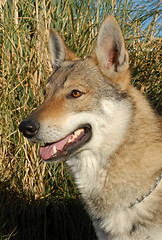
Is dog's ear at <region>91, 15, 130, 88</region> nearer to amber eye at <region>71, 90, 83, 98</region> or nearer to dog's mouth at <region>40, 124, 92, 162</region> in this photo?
amber eye at <region>71, 90, 83, 98</region>

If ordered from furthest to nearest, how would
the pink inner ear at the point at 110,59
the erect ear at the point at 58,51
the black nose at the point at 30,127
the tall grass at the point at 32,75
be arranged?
the tall grass at the point at 32,75 → the erect ear at the point at 58,51 → the pink inner ear at the point at 110,59 → the black nose at the point at 30,127

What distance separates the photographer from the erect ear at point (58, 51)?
3.45 m

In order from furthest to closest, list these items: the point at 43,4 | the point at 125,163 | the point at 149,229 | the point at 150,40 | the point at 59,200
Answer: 1. the point at 150,40
2. the point at 43,4
3. the point at 59,200
4. the point at 125,163
5. the point at 149,229

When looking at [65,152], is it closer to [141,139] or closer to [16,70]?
[141,139]

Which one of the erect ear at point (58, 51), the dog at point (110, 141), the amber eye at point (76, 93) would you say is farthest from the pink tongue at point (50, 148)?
the erect ear at point (58, 51)

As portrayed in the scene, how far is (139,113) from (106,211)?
894 mm

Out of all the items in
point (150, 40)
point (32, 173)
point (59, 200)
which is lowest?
point (59, 200)

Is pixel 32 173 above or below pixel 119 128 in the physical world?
below

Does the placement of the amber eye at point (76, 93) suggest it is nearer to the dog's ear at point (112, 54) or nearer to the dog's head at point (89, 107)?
the dog's head at point (89, 107)

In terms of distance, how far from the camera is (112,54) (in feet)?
9.60

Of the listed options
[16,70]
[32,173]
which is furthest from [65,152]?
[16,70]

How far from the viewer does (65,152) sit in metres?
2.69

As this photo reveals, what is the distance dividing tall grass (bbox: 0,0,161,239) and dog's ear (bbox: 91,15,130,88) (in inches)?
52.5

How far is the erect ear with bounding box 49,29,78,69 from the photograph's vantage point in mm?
3451
